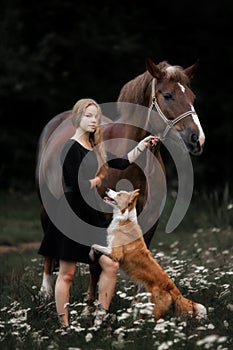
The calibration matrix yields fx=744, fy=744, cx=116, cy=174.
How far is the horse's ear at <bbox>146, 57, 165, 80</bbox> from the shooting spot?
5.96 metres

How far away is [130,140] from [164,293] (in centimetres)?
139

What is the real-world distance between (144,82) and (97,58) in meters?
13.7

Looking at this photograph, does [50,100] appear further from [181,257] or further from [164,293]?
[164,293]

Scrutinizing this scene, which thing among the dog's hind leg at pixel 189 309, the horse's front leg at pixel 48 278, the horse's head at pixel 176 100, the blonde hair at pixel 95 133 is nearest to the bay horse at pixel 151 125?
the horse's head at pixel 176 100

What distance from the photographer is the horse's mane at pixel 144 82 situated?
19.7ft

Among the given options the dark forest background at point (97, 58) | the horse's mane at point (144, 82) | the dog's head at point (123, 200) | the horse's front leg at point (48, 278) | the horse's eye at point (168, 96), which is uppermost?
the dark forest background at point (97, 58)

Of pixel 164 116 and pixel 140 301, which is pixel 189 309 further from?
pixel 164 116

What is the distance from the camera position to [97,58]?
1969 cm

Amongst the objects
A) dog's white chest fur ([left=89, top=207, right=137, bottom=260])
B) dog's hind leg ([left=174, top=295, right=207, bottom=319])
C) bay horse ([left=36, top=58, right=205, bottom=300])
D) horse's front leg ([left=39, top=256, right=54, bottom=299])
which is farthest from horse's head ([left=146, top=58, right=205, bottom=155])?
horse's front leg ([left=39, top=256, right=54, bottom=299])

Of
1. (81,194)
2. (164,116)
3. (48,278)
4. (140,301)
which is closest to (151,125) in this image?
(164,116)

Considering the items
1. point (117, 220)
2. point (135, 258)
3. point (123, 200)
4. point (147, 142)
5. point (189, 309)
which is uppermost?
point (147, 142)

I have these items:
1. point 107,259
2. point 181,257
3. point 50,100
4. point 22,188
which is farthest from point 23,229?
point 50,100

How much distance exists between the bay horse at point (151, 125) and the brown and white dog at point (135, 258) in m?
0.44

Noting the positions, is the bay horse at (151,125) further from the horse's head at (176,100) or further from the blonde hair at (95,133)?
the blonde hair at (95,133)
